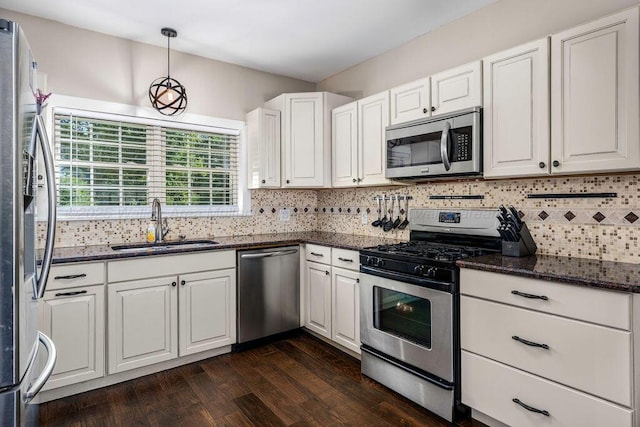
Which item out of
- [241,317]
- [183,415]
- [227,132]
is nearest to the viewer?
[183,415]

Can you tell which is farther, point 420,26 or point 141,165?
point 141,165

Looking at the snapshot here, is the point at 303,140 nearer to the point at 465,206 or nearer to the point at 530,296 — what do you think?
the point at 465,206

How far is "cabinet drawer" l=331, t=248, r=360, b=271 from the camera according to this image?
9.29 feet

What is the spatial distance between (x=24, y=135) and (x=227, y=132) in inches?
103

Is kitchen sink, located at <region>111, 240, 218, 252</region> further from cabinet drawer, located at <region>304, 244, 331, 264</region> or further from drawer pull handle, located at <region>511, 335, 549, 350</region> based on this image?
drawer pull handle, located at <region>511, 335, 549, 350</region>

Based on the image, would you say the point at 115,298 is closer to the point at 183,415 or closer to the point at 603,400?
the point at 183,415

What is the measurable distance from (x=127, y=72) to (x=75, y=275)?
1719 mm

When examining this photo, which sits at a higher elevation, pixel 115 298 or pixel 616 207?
pixel 616 207

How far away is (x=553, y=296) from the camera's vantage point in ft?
5.63

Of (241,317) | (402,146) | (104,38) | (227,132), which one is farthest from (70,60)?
(402,146)

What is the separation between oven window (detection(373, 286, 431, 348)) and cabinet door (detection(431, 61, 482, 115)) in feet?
4.25

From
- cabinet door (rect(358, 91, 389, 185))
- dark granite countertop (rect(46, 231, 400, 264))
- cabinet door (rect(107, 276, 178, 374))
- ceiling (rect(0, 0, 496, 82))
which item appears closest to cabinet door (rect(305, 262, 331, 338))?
dark granite countertop (rect(46, 231, 400, 264))

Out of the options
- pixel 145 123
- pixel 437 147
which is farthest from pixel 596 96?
pixel 145 123

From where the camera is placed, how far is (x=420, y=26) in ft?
9.55
